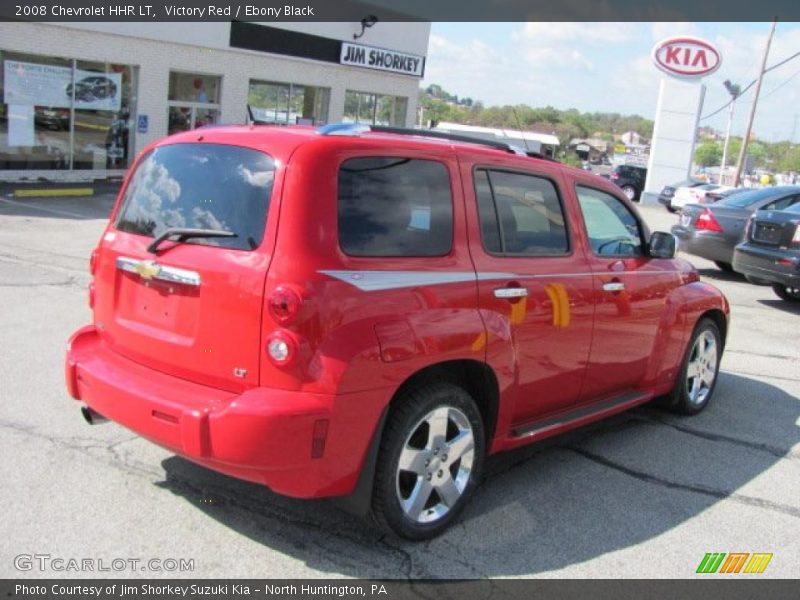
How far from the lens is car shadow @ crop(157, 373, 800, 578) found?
368cm

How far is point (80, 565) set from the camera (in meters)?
3.39

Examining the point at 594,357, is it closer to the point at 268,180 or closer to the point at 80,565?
the point at 268,180

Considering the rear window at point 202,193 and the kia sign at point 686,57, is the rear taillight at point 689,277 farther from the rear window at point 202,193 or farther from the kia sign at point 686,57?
the kia sign at point 686,57

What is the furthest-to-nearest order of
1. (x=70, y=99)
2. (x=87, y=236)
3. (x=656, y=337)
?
(x=70, y=99), (x=87, y=236), (x=656, y=337)

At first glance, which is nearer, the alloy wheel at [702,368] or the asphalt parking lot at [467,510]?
the asphalt parking lot at [467,510]

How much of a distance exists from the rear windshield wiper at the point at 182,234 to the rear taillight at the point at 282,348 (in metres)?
0.52

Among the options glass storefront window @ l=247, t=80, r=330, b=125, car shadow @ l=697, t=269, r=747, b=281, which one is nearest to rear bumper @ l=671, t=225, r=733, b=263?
car shadow @ l=697, t=269, r=747, b=281

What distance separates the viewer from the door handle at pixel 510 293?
4.01 m

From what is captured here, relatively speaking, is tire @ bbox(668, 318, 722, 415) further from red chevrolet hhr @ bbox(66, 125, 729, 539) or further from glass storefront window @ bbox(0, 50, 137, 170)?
glass storefront window @ bbox(0, 50, 137, 170)

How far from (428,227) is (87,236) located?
9984mm

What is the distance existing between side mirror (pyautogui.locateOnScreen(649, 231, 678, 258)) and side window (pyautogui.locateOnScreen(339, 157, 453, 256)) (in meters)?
2.03

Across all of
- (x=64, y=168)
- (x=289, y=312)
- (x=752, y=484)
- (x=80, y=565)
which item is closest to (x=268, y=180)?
(x=289, y=312)

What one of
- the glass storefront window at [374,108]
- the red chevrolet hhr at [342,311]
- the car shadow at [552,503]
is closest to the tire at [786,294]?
the car shadow at [552,503]

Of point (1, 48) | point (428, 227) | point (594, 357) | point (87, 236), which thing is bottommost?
point (87, 236)
